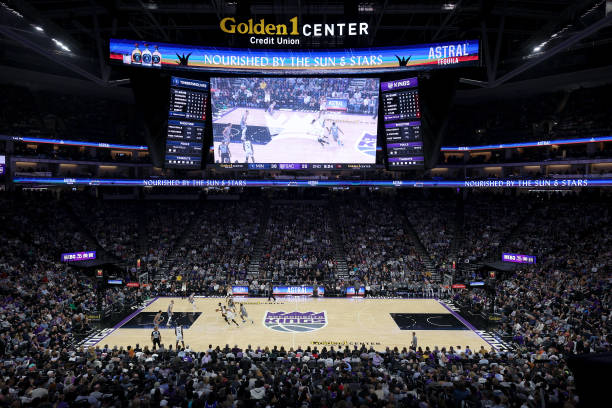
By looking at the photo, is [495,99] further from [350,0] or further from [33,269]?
[33,269]

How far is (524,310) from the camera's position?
21516 mm

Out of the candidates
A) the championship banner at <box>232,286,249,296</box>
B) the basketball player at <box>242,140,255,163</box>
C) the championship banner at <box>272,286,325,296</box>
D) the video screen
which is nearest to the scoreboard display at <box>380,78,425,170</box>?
the video screen

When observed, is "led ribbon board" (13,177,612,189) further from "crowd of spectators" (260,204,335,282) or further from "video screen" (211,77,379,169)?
"video screen" (211,77,379,169)

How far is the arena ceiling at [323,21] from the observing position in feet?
67.9

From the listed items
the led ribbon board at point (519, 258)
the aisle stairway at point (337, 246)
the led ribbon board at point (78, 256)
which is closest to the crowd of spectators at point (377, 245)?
the aisle stairway at point (337, 246)

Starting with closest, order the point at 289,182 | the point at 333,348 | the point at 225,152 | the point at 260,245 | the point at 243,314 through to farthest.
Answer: the point at 333,348 < the point at 225,152 < the point at 243,314 < the point at 289,182 < the point at 260,245

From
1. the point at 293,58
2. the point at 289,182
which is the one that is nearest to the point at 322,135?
the point at 293,58

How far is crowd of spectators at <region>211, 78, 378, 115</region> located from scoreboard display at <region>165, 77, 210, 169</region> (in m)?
1.12

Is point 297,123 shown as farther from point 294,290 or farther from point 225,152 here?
point 294,290

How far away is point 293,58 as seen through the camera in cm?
2091

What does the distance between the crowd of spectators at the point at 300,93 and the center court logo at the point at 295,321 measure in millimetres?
12579

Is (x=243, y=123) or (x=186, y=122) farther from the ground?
(x=243, y=123)

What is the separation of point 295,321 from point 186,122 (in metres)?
13.1

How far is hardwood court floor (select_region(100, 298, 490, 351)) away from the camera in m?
19.9
